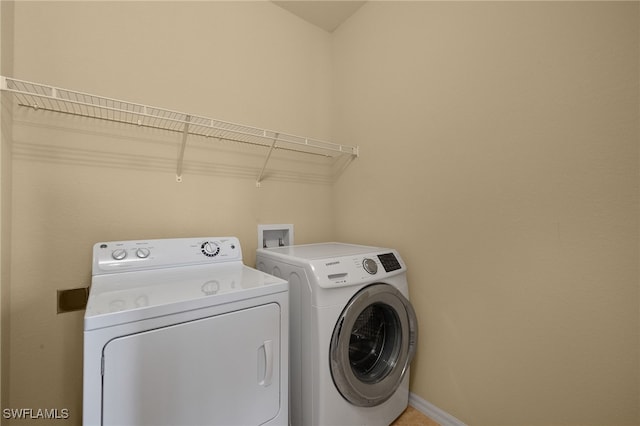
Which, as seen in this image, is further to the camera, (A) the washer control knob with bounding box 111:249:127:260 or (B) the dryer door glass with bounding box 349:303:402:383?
(B) the dryer door glass with bounding box 349:303:402:383

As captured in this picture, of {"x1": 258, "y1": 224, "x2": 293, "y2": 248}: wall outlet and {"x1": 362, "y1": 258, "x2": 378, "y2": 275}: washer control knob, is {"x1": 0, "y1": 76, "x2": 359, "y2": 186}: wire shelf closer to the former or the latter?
{"x1": 258, "y1": 224, "x2": 293, "y2": 248}: wall outlet

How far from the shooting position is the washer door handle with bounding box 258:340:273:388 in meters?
1.01

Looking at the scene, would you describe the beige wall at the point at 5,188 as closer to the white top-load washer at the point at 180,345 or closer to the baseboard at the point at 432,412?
the white top-load washer at the point at 180,345

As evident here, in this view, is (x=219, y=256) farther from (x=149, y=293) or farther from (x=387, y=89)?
(x=387, y=89)

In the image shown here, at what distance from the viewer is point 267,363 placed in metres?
1.01

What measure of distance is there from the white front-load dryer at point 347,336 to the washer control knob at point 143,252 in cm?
59

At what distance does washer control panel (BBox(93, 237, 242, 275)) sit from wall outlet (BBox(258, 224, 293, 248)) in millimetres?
322

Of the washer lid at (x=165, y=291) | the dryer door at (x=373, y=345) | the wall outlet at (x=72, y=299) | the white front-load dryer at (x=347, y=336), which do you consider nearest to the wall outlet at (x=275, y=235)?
the white front-load dryer at (x=347, y=336)

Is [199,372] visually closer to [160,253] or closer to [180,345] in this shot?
[180,345]

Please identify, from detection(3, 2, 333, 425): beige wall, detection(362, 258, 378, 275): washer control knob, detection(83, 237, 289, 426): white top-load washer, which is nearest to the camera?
detection(83, 237, 289, 426): white top-load washer

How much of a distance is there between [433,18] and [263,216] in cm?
158

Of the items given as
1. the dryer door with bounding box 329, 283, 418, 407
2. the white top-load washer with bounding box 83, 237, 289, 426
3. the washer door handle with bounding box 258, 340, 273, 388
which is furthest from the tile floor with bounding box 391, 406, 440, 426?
the washer door handle with bounding box 258, 340, 273, 388

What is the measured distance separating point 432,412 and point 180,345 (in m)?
1.47

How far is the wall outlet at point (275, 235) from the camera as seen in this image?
5.95 feet
